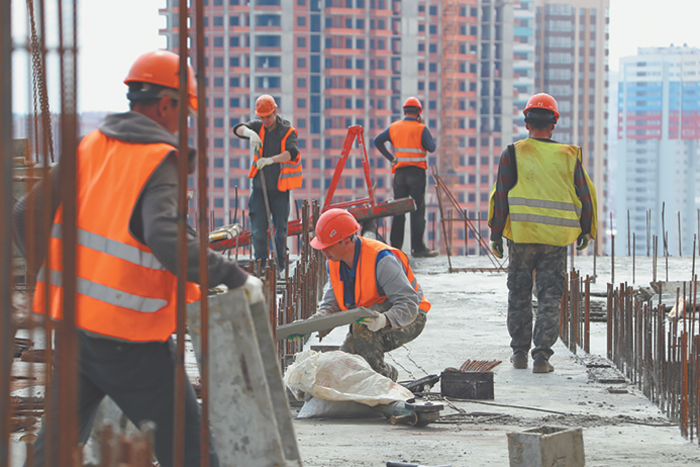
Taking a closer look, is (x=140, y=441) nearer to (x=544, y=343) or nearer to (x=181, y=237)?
(x=181, y=237)

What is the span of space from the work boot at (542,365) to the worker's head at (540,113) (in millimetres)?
1455

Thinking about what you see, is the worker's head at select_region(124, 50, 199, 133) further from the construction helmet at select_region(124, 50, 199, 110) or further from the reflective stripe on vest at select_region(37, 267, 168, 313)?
the reflective stripe on vest at select_region(37, 267, 168, 313)

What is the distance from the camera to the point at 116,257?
225 cm

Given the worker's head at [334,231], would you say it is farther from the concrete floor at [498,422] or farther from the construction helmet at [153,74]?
the construction helmet at [153,74]

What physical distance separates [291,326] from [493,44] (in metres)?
96.3

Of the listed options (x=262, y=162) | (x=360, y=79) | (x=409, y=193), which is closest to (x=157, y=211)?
(x=262, y=162)

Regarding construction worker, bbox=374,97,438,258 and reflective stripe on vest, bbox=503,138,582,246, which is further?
construction worker, bbox=374,97,438,258

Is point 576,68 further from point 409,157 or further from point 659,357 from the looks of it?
point 659,357

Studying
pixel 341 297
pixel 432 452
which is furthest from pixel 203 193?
pixel 341 297

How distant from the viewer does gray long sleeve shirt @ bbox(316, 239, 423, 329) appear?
4793 millimetres

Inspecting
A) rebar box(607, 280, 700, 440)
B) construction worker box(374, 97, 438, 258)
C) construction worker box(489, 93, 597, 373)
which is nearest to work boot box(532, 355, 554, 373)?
construction worker box(489, 93, 597, 373)

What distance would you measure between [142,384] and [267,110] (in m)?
5.92

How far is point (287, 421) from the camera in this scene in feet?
7.47

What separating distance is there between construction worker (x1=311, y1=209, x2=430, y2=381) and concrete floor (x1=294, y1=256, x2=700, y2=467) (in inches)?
19.7
